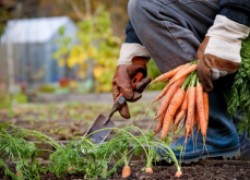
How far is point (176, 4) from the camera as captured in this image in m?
2.89

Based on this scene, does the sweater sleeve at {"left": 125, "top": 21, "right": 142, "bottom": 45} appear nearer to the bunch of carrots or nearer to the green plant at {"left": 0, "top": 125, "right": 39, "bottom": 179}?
the bunch of carrots

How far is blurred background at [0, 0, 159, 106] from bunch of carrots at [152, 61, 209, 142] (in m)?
6.13

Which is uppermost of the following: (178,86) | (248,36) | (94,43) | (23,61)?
(248,36)

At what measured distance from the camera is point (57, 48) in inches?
764

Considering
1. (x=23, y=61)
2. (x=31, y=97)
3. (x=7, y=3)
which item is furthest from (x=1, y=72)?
(x=23, y=61)

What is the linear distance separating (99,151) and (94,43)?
31.5ft

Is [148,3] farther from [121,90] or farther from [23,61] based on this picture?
[23,61]

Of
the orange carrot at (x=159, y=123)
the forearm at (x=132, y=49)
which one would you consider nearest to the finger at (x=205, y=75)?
the orange carrot at (x=159, y=123)

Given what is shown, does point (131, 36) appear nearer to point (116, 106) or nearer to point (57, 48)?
point (116, 106)

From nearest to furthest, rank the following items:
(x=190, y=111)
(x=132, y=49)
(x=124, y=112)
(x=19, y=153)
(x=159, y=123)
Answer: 1. (x=19, y=153)
2. (x=190, y=111)
3. (x=159, y=123)
4. (x=124, y=112)
5. (x=132, y=49)

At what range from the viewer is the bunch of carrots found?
97.9 inches

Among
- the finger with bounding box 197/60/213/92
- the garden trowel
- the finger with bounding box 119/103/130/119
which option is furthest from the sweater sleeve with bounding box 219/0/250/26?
the finger with bounding box 119/103/130/119

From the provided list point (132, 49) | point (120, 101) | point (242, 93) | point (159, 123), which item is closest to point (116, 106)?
point (120, 101)

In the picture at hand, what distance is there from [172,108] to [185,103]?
0.06 m
